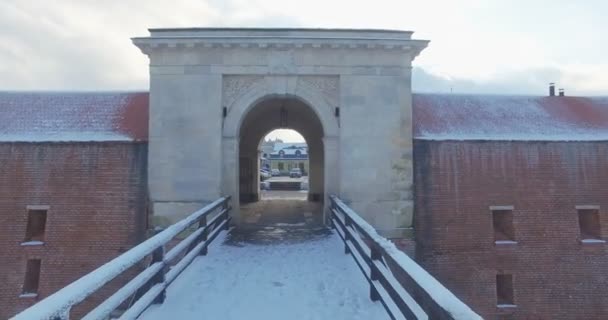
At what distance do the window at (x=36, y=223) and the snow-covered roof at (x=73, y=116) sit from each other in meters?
1.86

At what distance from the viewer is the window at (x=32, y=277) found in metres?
9.44

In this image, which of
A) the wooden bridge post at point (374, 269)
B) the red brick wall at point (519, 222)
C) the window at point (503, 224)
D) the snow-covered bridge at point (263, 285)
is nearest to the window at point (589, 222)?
the red brick wall at point (519, 222)

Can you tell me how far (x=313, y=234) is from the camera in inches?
317

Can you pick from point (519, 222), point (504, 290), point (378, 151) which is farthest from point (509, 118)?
point (504, 290)

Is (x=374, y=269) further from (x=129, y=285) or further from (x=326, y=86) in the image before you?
(x=326, y=86)

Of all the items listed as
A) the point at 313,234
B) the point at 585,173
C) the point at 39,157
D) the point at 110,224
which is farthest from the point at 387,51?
the point at 39,157

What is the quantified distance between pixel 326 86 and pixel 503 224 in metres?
6.35

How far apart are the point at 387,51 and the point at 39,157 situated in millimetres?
9623

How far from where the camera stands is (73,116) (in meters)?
10.5

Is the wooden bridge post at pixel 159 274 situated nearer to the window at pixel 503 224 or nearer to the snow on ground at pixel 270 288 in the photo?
the snow on ground at pixel 270 288

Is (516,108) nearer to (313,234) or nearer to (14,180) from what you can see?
(313,234)

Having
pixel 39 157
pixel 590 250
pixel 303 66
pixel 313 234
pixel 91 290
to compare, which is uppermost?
pixel 303 66

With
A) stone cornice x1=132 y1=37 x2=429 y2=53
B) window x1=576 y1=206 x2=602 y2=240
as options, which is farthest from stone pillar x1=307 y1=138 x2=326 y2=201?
window x1=576 y1=206 x2=602 y2=240

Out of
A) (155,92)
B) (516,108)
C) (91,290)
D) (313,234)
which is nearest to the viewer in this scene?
(91,290)
